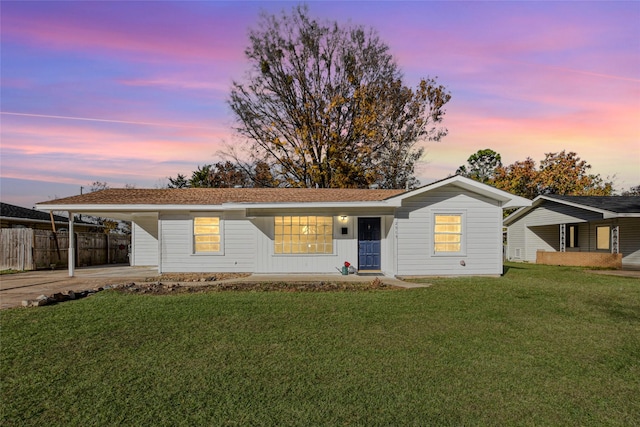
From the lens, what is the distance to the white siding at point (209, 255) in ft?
52.1

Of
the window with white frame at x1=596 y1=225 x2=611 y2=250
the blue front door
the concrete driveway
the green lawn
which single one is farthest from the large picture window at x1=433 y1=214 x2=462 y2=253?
the window with white frame at x1=596 y1=225 x2=611 y2=250

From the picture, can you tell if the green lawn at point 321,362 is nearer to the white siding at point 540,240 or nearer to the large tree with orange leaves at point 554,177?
the white siding at point 540,240

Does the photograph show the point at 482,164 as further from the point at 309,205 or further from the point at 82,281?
the point at 82,281

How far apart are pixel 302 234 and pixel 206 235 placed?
380cm

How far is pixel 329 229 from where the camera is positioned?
1555cm

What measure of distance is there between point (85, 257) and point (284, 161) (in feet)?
45.1

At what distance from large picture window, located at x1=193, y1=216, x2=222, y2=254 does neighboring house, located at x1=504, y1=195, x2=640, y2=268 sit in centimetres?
1735

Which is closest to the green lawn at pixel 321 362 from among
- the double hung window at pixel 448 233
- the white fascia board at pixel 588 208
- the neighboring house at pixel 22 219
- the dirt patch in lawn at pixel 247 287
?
the dirt patch in lawn at pixel 247 287

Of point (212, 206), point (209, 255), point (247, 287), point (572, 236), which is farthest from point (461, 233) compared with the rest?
point (572, 236)

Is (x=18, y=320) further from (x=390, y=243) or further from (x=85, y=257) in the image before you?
(x=85, y=257)

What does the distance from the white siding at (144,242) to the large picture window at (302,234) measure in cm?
819

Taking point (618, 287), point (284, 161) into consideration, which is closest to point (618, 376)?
point (618, 287)

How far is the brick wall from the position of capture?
1883 cm

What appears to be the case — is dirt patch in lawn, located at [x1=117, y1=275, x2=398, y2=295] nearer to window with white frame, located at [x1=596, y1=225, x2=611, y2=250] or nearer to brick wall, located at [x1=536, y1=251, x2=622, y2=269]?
brick wall, located at [x1=536, y1=251, x2=622, y2=269]
